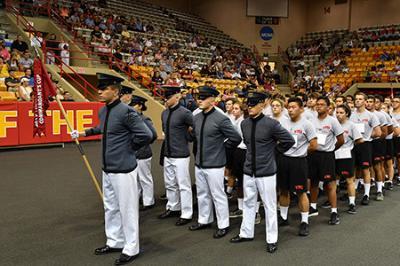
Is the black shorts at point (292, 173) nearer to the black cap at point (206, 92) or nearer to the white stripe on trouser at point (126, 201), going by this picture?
the black cap at point (206, 92)

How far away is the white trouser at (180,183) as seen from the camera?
5410mm

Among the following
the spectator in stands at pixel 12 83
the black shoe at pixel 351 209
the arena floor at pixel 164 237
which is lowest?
the arena floor at pixel 164 237

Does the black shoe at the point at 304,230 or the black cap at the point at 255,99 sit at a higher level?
the black cap at the point at 255,99

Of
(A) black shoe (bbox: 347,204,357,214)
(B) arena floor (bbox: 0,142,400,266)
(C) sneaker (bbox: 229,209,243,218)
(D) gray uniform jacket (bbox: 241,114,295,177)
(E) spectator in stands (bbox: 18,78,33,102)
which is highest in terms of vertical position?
(E) spectator in stands (bbox: 18,78,33,102)

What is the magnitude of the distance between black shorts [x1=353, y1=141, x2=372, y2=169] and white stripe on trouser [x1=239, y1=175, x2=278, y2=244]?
108 inches

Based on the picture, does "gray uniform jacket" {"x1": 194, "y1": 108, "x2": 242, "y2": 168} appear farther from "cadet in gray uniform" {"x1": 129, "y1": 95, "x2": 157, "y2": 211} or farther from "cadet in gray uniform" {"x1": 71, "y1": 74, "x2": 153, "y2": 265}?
"cadet in gray uniform" {"x1": 129, "y1": 95, "x2": 157, "y2": 211}

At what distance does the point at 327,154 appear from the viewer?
5578 millimetres

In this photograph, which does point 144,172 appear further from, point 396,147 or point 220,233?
point 396,147

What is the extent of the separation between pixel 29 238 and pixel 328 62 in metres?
23.8

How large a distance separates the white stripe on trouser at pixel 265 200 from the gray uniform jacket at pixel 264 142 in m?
0.09

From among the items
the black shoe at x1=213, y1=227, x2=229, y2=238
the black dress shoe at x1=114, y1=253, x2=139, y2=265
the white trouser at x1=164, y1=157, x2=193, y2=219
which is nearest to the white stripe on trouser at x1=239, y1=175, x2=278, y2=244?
the black shoe at x1=213, y1=227, x2=229, y2=238

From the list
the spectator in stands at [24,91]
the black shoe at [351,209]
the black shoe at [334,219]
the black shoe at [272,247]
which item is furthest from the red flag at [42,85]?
the spectator in stands at [24,91]

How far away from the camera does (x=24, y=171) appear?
8.60 meters

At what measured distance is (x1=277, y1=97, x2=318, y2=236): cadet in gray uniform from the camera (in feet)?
16.4
